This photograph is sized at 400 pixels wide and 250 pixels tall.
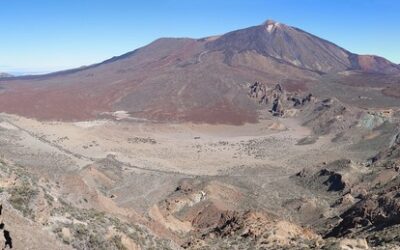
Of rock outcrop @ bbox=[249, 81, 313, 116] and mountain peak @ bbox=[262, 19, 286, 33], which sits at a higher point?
mountain peak @ bbox=[262, 19, 286, 33]

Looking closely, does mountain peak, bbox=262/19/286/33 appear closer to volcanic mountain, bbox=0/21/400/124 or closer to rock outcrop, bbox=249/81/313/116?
volcanic mountain, bbox=0/21/400/124

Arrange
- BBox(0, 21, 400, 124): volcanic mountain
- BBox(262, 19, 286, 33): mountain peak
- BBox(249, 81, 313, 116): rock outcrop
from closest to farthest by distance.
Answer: BBox(0, 21, 400, 124): volcanic mountain, BBox(249, 81, 313, 116): rock outcrop, BBox(262, 19, 286, 33): mountain peak

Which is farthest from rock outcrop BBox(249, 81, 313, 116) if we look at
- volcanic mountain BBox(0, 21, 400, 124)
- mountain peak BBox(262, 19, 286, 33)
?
mountain peak BBox(262, 19, 286, 33)

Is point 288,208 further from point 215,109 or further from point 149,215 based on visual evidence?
point 215,109

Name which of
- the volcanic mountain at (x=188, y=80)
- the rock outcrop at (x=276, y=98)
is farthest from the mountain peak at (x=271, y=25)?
the rock outcrop at (x=276, y=98)

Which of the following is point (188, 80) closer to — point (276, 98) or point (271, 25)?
point (276, 98)

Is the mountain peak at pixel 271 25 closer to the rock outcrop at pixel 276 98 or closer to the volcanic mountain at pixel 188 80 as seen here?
the volcanic mountain at pixel 188 80

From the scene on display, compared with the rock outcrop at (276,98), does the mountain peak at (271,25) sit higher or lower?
higher

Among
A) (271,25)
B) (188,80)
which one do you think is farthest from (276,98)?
(271,25)

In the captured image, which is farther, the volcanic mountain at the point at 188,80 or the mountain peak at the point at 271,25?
the mountain peak at the point at 271,25
